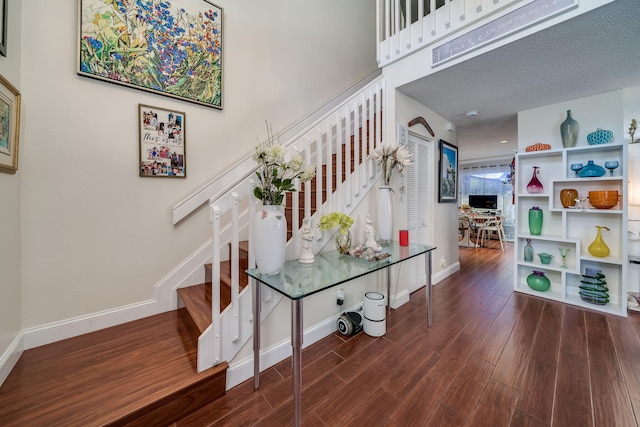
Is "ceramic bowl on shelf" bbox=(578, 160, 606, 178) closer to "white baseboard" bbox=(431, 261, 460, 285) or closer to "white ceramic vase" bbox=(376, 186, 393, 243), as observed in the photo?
"white baseboard" bbox=(431, 261, 460, 285)

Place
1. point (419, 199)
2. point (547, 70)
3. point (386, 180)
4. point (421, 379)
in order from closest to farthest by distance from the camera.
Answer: point (421, 379) < point (547, 70) < point (386, 180) < point (419, 199)

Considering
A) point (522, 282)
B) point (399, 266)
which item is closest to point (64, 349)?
point (399, 266)

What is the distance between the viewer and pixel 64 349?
1619 millimetres

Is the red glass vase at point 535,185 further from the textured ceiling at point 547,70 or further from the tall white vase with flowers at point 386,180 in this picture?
the tall white vase with flowers at point 386,180

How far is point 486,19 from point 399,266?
7.70 feet

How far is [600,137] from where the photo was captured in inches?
98.9

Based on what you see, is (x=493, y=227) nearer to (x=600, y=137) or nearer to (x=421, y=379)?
(x=600, y=137)

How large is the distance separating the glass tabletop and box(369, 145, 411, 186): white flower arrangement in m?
0.79

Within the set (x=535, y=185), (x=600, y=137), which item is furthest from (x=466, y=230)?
(x=600, y=137)

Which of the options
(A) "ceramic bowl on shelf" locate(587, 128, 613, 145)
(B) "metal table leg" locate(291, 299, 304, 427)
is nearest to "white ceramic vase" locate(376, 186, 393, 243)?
(B) "metal table leg" locate(291, 299, 304, 427)

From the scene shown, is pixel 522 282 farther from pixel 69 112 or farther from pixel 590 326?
pixel 69 112

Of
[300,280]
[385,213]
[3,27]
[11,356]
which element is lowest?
[11,356]

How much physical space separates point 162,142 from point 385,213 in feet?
6.96

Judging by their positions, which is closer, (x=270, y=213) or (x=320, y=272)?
(x=270, y=213)
